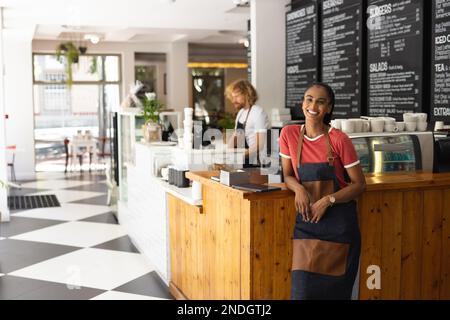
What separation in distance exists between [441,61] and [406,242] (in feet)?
5.80

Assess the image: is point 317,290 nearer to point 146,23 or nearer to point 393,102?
point 393,102

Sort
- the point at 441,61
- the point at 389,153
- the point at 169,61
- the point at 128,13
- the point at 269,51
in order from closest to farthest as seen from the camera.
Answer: the point at 389,153 < the point at 441,61 < the point at 269,51 < the point at 128,13 < the point at 169,61

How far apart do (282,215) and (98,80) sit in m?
10.5

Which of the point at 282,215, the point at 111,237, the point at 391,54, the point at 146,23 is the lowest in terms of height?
Answer: the point at 111,237

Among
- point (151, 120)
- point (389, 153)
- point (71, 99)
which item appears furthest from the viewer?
point (71, 99)

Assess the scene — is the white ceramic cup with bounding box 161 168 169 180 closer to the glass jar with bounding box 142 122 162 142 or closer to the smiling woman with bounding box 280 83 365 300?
the glass jar with bounding box 142 122 162 142

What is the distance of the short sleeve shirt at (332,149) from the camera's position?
2652 millimetres

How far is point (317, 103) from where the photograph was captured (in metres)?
2.66

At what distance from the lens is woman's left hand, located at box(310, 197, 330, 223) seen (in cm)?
265

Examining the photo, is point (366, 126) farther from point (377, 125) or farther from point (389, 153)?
point (389, 153)

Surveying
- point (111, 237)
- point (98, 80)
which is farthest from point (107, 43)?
point (111, 237)

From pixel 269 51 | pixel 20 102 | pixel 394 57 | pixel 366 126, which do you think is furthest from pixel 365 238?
pixel 20 102

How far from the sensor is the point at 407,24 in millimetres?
4648

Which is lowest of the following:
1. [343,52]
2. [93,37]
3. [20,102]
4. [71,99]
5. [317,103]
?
[317,103]
